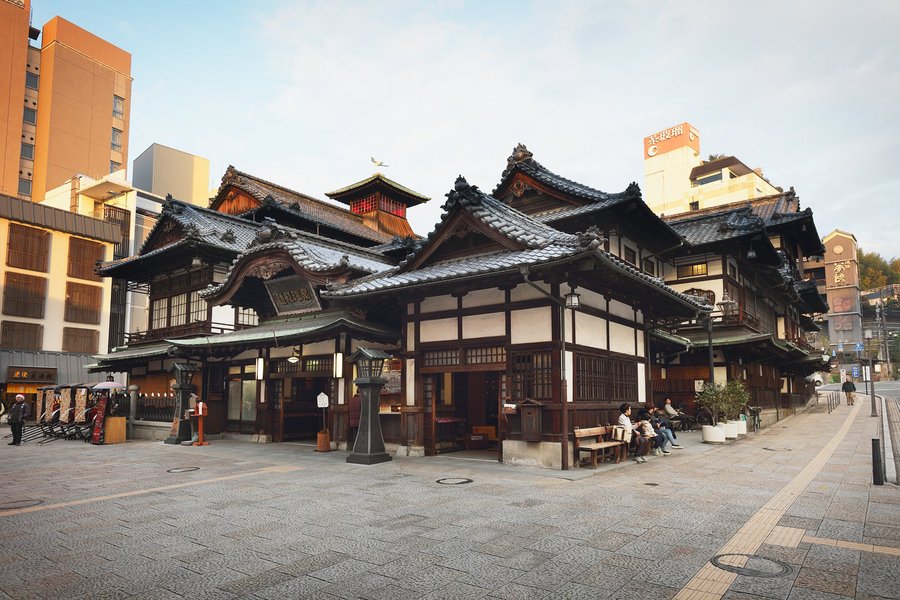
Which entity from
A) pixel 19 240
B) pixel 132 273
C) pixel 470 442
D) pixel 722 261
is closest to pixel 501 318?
pixel 470 442

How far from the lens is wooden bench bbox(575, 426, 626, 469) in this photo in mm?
14969

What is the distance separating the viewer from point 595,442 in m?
16.1

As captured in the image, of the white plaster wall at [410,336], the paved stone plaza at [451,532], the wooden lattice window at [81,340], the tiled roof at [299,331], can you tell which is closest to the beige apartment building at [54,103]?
the wooden lattice window at [81,340]

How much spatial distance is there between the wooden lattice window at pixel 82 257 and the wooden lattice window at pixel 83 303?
2.72 ft

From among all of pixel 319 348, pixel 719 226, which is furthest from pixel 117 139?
pixel 719 226

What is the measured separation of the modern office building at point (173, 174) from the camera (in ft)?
214

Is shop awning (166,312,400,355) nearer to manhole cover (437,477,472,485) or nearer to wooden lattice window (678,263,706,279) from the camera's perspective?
manhole cover (437,477,472,485)

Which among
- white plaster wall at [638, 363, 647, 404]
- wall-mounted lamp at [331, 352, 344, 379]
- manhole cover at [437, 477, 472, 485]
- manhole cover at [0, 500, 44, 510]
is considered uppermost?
wall-mounted lamp at [331, 352, 344, 379]

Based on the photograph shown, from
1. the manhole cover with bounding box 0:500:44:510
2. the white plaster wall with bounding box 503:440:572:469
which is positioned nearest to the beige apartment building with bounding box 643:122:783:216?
the white plaster wall with bounding box 503:440:572:469

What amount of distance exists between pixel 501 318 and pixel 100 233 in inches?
1731

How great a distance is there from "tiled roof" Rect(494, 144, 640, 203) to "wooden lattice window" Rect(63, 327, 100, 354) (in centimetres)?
3721

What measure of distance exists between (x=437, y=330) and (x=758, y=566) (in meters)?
11.7

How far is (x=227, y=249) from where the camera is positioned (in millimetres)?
27109

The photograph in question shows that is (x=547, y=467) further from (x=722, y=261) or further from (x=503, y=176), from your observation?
(x=722, y=261)
